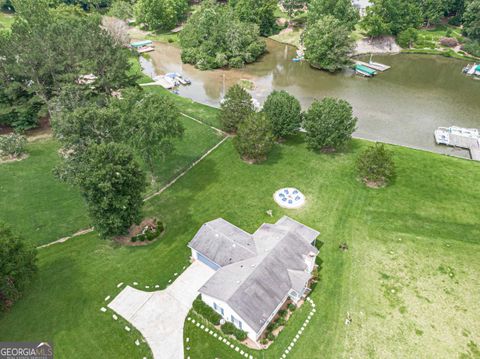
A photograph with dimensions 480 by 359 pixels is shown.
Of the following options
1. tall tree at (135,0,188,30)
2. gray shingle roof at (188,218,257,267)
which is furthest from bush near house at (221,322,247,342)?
tall tree at (135,0,188,30)

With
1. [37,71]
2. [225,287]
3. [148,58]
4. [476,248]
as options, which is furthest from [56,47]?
[476,248]

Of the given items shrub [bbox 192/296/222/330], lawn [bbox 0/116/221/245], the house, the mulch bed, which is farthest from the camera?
lawn [bbox 0/116/221/245]

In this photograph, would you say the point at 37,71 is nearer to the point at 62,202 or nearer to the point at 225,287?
the point at 62,202

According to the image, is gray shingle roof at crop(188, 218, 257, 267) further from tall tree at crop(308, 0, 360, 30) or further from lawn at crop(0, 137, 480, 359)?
tall tree at crop(308, 0, 360, 30)

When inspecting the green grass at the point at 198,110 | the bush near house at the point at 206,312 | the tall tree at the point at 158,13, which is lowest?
the bush near house at the point at 206,312

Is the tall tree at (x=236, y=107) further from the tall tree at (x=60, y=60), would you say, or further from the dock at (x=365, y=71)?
the dock at (x=365, y=71)

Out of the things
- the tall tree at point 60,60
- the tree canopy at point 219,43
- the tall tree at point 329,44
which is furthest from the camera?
the tree canopy at point 219,43

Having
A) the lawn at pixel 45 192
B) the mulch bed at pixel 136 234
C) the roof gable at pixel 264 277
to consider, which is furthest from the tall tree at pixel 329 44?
the mulch bed at pixel 136 234
